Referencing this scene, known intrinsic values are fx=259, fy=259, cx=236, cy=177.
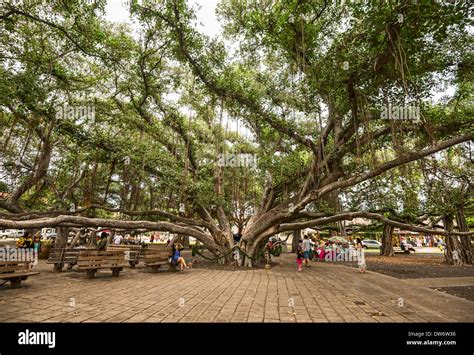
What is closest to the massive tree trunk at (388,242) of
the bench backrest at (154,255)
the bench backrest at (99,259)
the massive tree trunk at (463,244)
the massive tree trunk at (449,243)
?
the massive tree trunk at (449,243)

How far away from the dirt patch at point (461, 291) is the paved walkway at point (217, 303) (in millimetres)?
527

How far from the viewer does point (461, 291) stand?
724 cm

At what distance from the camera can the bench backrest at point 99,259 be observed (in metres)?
7.71

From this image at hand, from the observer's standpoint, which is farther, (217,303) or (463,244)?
(463,244)

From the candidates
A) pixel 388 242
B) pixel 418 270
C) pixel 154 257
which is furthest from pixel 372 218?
pixel 388 242

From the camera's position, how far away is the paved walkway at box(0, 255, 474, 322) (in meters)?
4.08

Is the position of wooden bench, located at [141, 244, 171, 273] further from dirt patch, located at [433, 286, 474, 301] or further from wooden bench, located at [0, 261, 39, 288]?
dirt patch, located at [433, 286, 474, 301]

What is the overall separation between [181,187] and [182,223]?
1988 millimetres

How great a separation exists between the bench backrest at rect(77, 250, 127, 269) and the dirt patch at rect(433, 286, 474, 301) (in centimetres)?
976

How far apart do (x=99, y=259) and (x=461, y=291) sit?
35.1ft

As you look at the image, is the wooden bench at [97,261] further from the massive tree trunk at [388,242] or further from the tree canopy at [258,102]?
the massive tree trunk at [388,242]

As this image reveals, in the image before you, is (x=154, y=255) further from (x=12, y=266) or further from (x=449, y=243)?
(x=449, y=243)

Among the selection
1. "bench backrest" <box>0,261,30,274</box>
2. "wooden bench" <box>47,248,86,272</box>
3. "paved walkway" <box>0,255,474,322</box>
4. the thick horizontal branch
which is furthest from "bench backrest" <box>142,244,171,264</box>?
the thick horizontal branch
